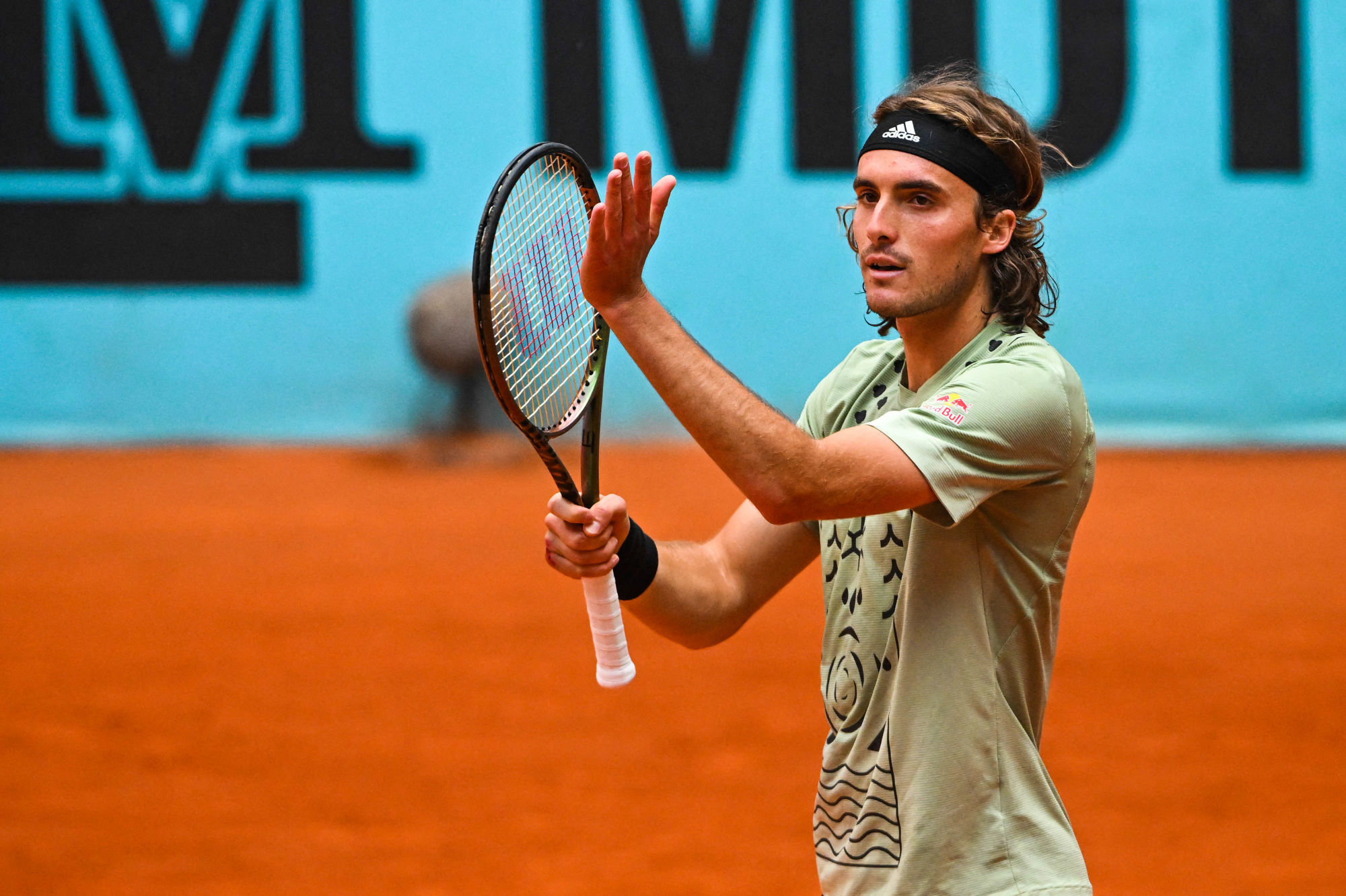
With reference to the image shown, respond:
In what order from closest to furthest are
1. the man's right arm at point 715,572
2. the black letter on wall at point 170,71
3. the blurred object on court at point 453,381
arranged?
the man's right arm at point 715,572
the blurred object on court at point 453,381
the black letter on wall at point 170,71

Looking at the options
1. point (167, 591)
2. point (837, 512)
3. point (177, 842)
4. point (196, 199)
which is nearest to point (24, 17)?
point (196, 199)

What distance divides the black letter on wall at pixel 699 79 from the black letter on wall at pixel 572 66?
48 cm

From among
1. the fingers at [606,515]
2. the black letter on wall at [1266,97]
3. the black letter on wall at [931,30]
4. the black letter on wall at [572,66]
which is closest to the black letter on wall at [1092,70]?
the black letter on wall at [931,30]

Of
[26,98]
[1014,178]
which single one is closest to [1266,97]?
[26,98]

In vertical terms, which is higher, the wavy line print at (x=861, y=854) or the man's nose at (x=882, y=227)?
the man's nose at (x=882, y=227)

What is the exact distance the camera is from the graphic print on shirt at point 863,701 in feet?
6.50

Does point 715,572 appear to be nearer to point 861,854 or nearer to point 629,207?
point 861,854

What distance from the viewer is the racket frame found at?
209cm

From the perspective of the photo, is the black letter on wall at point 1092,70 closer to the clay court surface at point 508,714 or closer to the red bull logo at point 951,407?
the clay court surface at point 508,714

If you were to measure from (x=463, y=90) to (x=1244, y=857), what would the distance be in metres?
9.73

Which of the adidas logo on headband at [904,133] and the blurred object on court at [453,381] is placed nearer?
the adidas logo on headband at [904,133]

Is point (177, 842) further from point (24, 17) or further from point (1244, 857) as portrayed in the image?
point (24, 17)

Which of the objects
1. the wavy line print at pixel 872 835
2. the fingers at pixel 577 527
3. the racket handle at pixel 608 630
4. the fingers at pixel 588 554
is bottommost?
the wavy line print at pixel 872 835

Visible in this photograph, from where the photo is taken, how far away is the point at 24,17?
12.0 m
